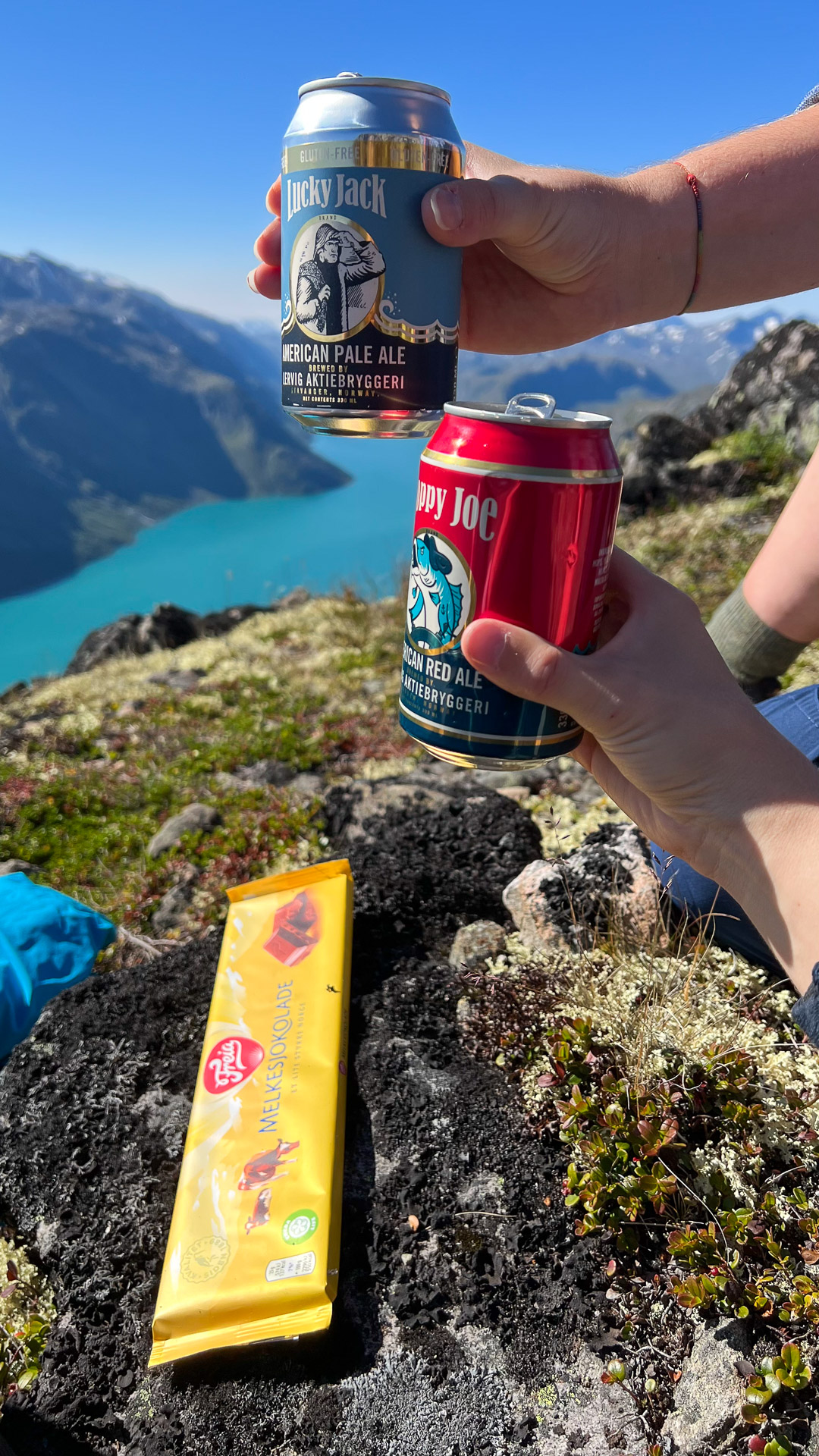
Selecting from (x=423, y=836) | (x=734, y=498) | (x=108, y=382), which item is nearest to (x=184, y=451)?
(x=108, y=382)

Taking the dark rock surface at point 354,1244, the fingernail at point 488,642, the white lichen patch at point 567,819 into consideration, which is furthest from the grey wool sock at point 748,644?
the fingernail at point 488,642

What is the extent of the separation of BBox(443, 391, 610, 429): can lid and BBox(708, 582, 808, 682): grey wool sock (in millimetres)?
1849

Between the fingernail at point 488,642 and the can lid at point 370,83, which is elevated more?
the can lid at point 370,83

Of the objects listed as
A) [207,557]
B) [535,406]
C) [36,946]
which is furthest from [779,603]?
[207,557]

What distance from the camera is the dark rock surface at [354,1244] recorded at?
65.5 inches

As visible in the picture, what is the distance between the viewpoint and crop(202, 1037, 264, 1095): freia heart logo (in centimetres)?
220

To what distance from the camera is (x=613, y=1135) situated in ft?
6.15

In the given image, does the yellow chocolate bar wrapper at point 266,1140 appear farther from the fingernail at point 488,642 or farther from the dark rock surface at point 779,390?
the dark rock surface at point 779,390

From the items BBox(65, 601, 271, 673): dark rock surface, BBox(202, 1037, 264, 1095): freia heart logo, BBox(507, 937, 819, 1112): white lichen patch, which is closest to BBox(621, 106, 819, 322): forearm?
BBox(507, 937, 819, 1112): white lichen patch

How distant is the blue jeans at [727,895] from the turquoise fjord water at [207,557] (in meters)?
14.6

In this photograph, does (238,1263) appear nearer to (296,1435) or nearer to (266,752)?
(296,1435)

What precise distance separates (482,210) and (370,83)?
31 centimetres

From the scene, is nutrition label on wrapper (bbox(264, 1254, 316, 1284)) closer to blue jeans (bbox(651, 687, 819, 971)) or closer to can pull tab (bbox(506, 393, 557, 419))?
blue jeans (bbox(651, 687, 819, 971))

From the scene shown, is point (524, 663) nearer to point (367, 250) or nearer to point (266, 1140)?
point (367, 250)
